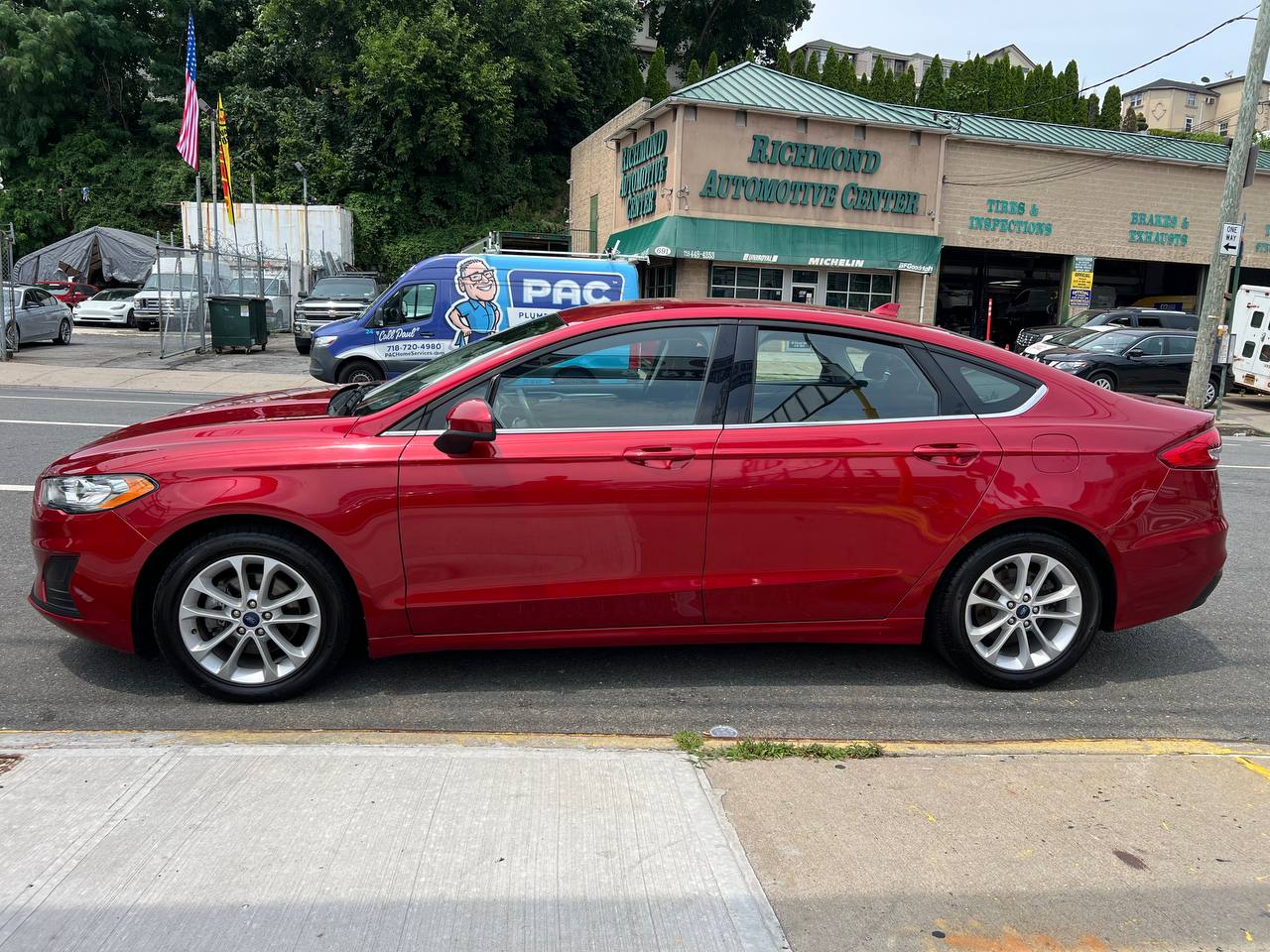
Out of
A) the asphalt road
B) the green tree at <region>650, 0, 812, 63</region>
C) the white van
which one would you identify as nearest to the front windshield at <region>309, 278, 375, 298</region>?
the white van

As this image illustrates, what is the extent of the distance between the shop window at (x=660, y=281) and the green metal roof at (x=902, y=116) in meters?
4.44

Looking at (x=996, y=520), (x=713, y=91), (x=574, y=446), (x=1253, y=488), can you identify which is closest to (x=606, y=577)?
(x=574, y=446)

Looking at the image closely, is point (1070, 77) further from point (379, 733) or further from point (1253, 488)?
point (379, 733)

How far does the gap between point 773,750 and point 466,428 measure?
166 cm

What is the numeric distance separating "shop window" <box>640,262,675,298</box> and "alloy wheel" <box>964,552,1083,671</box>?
2215cm

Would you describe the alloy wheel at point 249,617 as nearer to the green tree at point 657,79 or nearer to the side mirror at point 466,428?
the side mirror at point 466,428

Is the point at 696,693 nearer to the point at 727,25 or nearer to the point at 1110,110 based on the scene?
the point at 1110,110

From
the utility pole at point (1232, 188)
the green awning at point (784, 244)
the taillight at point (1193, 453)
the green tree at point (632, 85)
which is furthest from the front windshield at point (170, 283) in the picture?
the taillight at point (1193, 453)

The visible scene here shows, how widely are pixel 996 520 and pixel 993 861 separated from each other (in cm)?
158

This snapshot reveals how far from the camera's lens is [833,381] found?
13.5ft

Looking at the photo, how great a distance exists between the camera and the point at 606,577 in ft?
12.8

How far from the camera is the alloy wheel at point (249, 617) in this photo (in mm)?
3783

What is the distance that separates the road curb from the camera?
138 inches

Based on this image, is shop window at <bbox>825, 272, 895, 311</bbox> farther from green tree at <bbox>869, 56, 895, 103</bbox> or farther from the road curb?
green tree at <bbox>869, 56, 895, 103</bbox>
